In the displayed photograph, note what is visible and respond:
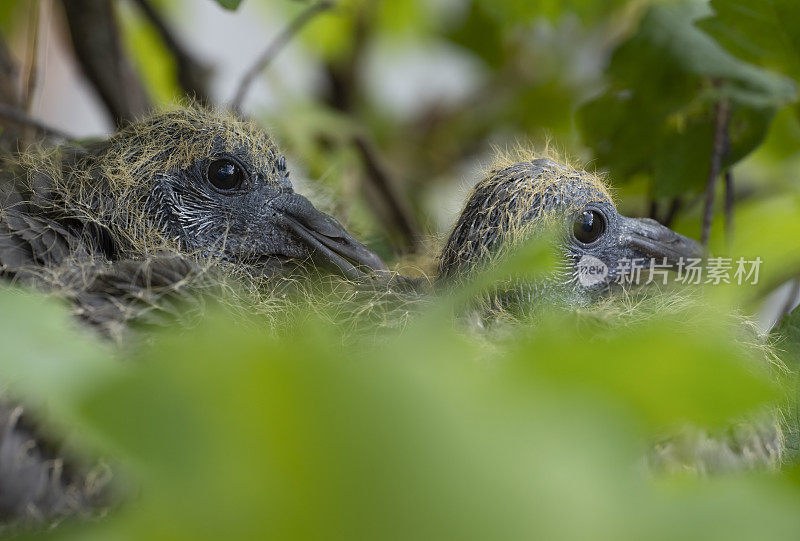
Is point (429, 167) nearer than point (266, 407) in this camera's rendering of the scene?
No

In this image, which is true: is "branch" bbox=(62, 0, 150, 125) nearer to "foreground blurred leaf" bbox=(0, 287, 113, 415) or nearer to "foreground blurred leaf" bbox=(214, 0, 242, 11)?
"foreground blurred leaf" bbox=(214, 0, 242, 11)

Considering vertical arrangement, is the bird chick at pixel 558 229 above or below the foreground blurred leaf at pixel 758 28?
below

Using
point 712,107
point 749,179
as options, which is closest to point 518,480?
point 712,107

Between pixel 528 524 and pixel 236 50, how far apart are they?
1.77 meters

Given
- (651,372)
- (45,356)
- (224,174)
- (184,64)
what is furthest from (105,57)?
(651,372)

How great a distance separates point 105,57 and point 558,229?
1.73 feet

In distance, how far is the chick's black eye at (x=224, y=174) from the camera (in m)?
0.62

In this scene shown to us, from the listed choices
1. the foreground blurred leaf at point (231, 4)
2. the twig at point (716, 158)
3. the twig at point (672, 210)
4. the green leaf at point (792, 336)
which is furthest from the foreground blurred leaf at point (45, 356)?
the twig at point (672, 210)

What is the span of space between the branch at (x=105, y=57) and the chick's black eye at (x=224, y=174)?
208 mm

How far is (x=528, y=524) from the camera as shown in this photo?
0.46 feet

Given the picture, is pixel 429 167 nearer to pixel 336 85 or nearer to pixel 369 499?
pixel 336 85

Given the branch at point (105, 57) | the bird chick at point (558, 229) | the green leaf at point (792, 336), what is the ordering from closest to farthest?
the green leaf at point (792, 336), the bird chick at point (558, 229), the branch at point (105, 57)

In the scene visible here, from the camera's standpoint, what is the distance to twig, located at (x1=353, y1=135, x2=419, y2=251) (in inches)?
37.2

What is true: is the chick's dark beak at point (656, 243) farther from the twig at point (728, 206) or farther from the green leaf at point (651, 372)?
the green leaf at point (651, 372)
